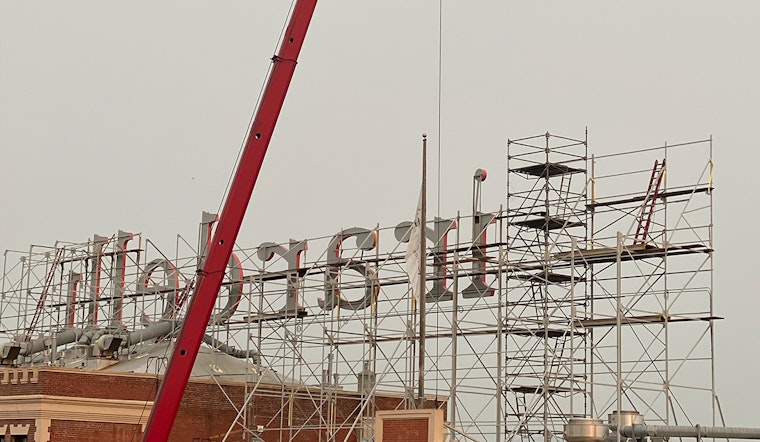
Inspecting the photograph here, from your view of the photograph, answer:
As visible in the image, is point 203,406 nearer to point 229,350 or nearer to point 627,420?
point 229,350

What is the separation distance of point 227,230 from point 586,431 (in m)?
9.03

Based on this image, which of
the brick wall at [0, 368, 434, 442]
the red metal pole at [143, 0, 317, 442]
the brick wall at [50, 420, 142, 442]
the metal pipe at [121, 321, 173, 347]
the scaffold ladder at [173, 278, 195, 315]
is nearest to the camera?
the red metal pole at [143, 0, 317, 442]

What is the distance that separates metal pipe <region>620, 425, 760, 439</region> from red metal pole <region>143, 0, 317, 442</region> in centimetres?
971

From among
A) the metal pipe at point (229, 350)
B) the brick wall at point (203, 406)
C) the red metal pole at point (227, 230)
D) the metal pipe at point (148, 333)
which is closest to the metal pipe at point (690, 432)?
the red metal pole at point (227, 230)

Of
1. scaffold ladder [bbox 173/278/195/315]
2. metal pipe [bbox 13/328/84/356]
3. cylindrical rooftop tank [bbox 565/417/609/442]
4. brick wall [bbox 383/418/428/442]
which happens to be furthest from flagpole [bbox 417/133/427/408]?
metal pipe [bbox 13/328/84/356]

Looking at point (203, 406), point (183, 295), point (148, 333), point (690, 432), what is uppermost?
point (183, 295)

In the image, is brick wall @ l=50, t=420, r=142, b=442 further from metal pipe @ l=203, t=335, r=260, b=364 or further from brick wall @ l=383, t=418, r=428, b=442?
brick wall @ l=383, t=418, r=428, b=442

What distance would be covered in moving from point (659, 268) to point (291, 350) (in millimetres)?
12285

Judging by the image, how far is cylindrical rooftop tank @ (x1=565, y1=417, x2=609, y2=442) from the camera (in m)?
28.9

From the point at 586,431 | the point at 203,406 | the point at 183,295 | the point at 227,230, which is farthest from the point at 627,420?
the point at 183,295

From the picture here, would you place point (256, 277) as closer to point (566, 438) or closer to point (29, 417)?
point (29, 417)

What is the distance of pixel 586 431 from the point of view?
1139 inches

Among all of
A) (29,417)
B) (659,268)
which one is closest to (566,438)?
(659,268)

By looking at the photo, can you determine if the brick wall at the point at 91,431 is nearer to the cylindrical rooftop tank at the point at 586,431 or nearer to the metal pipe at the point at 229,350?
the metal pipe at the point at 229,350
